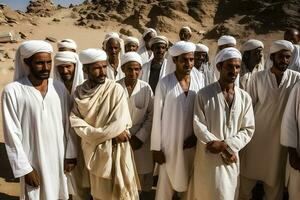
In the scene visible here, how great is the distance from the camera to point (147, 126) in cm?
471

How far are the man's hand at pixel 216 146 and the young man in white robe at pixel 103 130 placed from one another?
0.80 meters

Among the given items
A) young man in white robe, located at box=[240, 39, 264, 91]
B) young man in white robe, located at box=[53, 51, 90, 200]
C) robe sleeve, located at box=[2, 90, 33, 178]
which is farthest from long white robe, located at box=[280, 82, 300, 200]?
robe sleeve, located at box=[2, 90, 33, 178]

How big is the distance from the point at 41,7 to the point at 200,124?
33644mm

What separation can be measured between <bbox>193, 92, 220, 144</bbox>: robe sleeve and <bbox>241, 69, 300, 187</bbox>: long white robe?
0.99m

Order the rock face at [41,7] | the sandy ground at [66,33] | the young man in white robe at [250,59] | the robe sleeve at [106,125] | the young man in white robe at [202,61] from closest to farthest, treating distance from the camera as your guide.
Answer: the robe sleeve at [106,125] < the young man in white robe at [250,59] < the young man in white robe at [202,61] < the sandy ground at [66,33] < the rock face at [41,7]

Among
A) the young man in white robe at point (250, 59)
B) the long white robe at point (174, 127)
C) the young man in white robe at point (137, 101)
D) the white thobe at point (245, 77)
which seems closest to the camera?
the long white robe at point (174, 127)

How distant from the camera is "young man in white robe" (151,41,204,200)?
421cm

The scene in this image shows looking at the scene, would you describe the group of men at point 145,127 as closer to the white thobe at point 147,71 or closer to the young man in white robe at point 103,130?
the young man in white robe at point 103,130

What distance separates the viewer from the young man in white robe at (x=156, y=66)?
19.1ft

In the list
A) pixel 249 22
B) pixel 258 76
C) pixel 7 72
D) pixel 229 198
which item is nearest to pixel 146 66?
pixel 258 76

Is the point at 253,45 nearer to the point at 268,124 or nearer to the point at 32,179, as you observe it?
the point at 268,124

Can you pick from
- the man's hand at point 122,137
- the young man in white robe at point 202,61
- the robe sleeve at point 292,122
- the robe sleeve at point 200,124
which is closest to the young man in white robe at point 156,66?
the young man in white robe at point 202,61

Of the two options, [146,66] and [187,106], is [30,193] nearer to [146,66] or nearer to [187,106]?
[187,106]

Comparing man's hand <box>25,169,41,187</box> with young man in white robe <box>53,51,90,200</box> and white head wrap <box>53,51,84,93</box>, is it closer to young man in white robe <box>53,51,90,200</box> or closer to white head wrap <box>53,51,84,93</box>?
young man in white robe <box>53,51,90,200</box>
